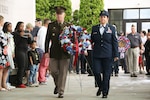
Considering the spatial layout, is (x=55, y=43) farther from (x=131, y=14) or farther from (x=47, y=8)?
(x=131, y=14)

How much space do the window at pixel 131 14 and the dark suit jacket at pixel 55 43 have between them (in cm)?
2160

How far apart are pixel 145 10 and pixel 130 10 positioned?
107 centimetres

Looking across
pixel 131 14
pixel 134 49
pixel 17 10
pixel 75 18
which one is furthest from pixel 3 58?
pixel 131 14

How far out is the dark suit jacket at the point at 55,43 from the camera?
10.7 m

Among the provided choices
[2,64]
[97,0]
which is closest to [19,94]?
[2,64]

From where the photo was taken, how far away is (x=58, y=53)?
1065 centimetres

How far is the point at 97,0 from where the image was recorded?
28922mm

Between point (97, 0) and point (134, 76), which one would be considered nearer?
point (134, 76)

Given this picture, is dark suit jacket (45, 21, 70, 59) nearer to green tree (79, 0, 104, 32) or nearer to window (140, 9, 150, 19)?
green tree (79, 0, 104, 32)

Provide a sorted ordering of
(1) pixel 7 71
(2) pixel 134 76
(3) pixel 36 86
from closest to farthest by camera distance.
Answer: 1. (1) pixel 7 71
2. (3) pixel 36 86
3. (2) pixel 134 76

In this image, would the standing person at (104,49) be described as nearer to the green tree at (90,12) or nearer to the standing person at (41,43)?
the standing person at (41,43)

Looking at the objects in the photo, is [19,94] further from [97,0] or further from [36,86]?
[97,0]

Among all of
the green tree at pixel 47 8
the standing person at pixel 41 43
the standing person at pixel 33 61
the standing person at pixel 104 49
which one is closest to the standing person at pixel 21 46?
the standing person at pixel 33 61

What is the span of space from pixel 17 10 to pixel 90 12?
12490 mm
